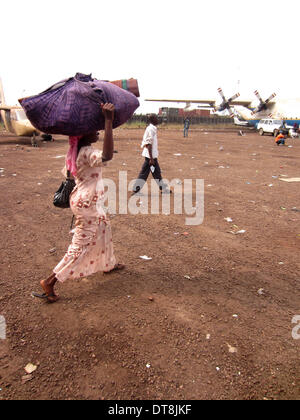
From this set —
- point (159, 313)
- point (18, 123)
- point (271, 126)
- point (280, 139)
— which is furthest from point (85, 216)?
point (271, 126)

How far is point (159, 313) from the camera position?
8.59 feet

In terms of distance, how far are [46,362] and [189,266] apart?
186 cm

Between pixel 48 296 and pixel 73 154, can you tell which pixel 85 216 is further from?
pixel 48 296

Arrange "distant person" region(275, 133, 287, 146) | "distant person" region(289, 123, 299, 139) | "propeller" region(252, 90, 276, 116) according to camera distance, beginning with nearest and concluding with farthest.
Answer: "distant person" region(275, 133, 287, 146) < "distant person" region(289, 123, 299, 139) < "propeller" region(252, 90, 276, 116)

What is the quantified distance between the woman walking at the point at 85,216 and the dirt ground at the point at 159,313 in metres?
0.32

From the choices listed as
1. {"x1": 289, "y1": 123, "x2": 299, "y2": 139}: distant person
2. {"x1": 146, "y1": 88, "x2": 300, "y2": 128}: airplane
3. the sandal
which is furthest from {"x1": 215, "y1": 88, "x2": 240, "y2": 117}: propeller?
the sandal

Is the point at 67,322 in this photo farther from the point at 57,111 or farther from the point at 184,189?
the point at 184,189

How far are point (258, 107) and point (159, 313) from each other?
36499 mm

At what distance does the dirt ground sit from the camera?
6.45 feet

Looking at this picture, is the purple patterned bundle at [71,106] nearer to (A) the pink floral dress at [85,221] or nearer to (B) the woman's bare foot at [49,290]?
(A) the pink floral dress at [85,221]

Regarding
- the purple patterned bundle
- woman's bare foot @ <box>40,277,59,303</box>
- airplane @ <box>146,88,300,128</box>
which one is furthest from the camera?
airplane @ <box>146,88,300,128</box>

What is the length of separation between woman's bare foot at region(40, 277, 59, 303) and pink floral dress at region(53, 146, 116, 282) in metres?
0.15

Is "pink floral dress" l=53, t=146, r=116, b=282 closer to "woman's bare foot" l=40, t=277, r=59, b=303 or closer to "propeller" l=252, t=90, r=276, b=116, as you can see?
"woman's bare foot" l=40, t=277, r=59, b=303

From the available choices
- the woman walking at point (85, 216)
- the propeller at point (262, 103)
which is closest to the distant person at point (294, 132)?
the propeller at point (262, 103)
